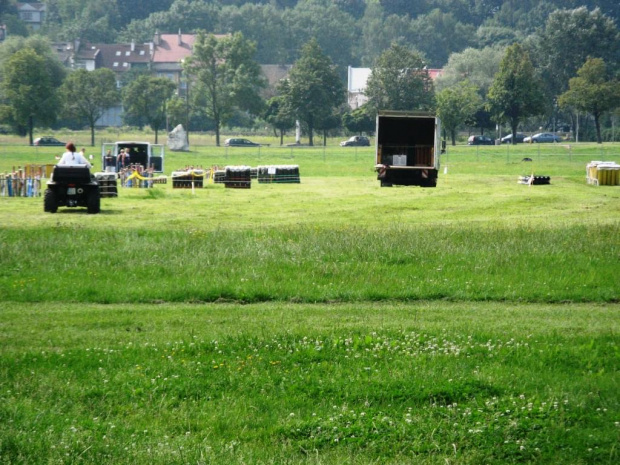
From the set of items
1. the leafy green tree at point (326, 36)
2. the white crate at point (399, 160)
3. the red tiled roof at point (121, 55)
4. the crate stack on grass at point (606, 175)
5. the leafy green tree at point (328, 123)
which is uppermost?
the leafy green tree at point (326, 36)

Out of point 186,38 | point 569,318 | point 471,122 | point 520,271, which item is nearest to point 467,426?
point 569,318

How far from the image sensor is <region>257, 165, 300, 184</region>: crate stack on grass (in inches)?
1912

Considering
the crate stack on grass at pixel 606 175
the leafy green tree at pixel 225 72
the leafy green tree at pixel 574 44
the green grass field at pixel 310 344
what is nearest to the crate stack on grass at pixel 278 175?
the crate stack on grass at pixel 606 175

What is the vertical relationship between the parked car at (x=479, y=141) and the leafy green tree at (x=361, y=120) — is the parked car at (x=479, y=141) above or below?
below

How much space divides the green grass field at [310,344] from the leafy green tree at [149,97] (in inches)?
3705

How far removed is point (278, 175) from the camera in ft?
160

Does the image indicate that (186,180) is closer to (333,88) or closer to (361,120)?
(333,88)

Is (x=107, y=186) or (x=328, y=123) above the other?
(x=328, y=123)

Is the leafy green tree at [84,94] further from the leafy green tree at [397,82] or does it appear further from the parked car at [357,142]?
the leafy green tree at [397,82]

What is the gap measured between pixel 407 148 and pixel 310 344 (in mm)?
32830

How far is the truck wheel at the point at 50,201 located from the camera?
96.5 ft

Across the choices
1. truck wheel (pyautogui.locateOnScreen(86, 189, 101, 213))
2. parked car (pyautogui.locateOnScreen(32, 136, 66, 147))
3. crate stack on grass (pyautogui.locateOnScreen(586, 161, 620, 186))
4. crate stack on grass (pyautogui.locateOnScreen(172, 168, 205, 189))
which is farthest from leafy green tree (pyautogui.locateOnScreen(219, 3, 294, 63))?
truck wheel (pyautogui.locateOnScreen(86, 189, 101, 213))

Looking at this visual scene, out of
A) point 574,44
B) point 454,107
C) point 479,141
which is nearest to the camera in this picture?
point 454,107

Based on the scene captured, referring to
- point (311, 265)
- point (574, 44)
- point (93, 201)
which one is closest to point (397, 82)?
point (574, 44)
